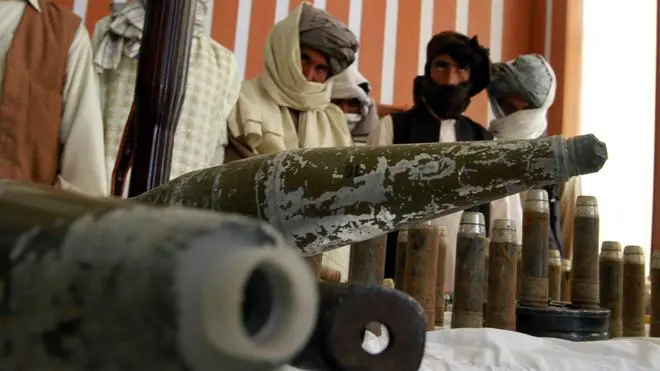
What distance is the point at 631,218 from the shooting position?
1.88m

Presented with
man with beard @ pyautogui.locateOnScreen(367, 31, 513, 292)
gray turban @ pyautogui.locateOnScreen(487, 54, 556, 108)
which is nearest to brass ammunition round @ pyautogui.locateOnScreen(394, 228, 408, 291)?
man with beard @ pyautogui.locateOnScreen(367, 31, 513, 292)

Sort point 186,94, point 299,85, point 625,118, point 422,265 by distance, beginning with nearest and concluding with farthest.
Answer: point 422,265
point 186,94
point 299,85
point 625,118

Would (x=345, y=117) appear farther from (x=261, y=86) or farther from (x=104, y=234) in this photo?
(x=104, y=234)

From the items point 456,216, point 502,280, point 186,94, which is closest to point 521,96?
point 456,216

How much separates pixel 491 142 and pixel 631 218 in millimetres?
1837

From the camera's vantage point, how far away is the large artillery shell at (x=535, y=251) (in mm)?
644

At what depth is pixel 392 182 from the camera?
197mm

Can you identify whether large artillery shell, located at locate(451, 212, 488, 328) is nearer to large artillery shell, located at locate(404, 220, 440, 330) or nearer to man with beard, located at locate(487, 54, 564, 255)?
large artillery shell, located at locate(404, 220, 440, 330)

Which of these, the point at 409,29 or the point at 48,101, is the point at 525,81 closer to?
the point at 409,29

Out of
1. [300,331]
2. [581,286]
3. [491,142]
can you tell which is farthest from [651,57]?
[300,331]

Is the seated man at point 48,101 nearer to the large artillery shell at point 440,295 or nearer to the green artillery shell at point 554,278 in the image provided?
the large artillery shell at point 440,295

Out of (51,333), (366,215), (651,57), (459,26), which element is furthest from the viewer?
(459,26)

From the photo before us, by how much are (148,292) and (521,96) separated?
1.59 m

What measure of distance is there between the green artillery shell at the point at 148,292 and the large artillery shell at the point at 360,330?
5 cm
